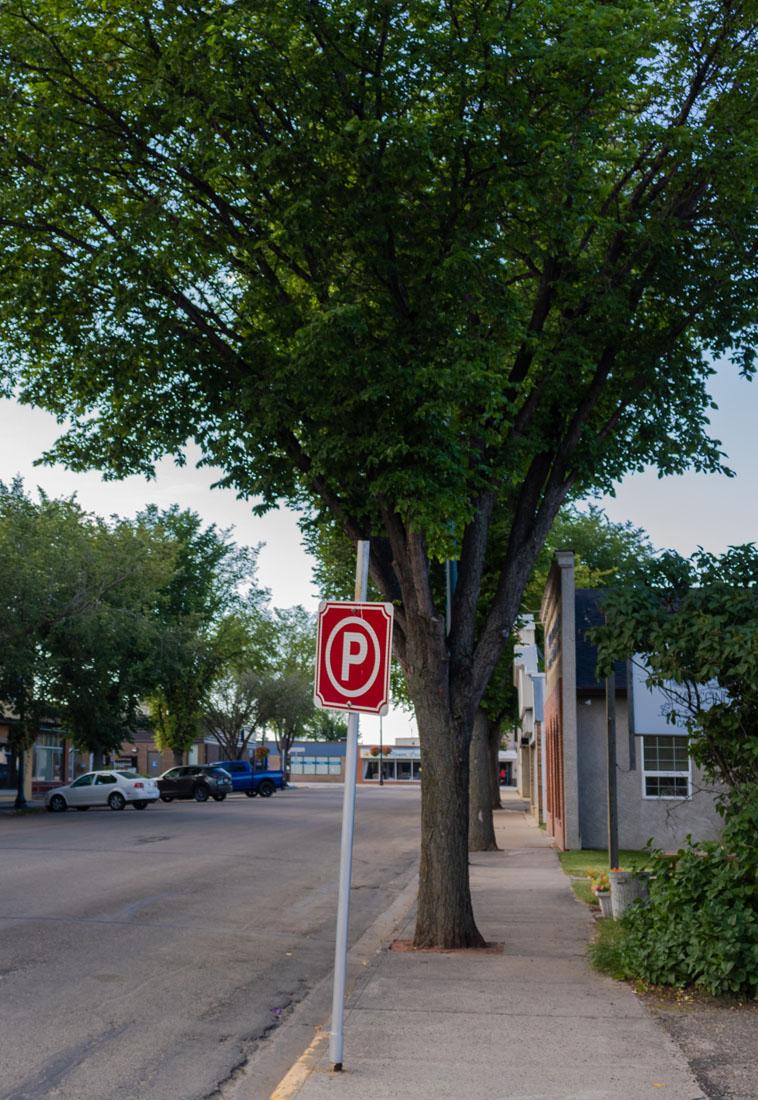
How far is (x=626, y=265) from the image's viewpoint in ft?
38.4

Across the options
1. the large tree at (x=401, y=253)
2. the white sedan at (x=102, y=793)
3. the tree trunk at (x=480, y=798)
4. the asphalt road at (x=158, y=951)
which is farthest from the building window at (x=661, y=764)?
the white sedan at (x=102, y=793)

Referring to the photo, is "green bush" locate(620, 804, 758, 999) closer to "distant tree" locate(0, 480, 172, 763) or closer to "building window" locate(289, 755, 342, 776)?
"distant tree" locate(0, 480, 172, 763)

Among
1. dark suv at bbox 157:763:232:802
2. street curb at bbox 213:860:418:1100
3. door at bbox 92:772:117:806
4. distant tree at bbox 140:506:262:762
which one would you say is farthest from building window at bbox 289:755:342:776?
street curb at bbox 213:860:418:1100

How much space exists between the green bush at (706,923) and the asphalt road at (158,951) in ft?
9.26

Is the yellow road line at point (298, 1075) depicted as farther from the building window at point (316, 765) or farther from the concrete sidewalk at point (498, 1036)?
the building window at point (316, 765)

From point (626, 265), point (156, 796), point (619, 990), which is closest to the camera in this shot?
point (619, 990)

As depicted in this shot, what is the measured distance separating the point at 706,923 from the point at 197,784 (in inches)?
1622

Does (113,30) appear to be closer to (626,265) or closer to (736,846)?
(626,265)

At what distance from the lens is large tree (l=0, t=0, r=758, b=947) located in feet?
33.6

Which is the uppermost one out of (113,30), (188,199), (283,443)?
(113,30)

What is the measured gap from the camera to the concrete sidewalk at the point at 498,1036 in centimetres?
588

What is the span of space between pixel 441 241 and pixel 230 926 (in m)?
7.65

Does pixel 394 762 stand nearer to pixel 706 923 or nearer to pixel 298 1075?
pixel 706 923

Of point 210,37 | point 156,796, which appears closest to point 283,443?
point 210,37
